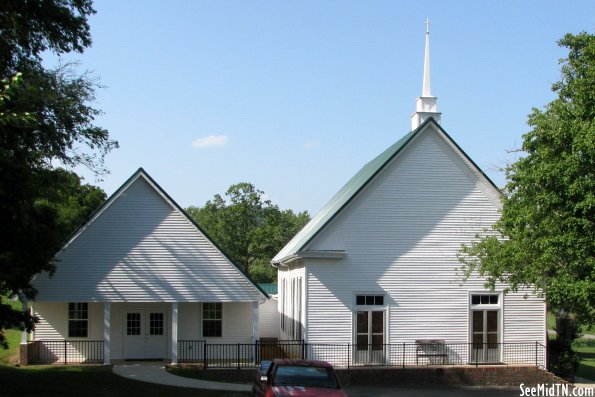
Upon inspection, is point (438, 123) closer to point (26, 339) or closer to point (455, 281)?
point (455, 281)

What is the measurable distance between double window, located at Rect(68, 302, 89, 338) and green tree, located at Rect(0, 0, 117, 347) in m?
5.04

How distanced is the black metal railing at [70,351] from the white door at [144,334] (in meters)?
1.16

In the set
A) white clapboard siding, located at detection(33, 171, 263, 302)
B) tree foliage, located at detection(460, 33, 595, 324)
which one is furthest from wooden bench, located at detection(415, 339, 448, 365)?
white clapboard siding, located at detection(33, 171, 263, 302)

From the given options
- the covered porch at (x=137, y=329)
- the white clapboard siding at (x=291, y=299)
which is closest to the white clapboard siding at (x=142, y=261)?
the covered porch at (x=137, y=329)

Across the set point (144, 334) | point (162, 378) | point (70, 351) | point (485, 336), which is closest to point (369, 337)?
point (485, 336)

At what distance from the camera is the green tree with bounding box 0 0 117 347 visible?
55.8 feet

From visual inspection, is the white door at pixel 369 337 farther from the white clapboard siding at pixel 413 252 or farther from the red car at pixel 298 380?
the red car at pixel 298 380

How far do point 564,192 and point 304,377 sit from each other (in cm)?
909

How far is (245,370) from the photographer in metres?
24.9

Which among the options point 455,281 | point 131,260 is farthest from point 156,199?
point 455,281

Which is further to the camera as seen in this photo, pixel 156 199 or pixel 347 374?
pixel 156 199

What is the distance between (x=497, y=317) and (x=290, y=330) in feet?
30.7

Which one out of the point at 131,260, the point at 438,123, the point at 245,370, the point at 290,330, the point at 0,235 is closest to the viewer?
the point at 0,235

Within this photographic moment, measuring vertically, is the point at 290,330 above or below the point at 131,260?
below
